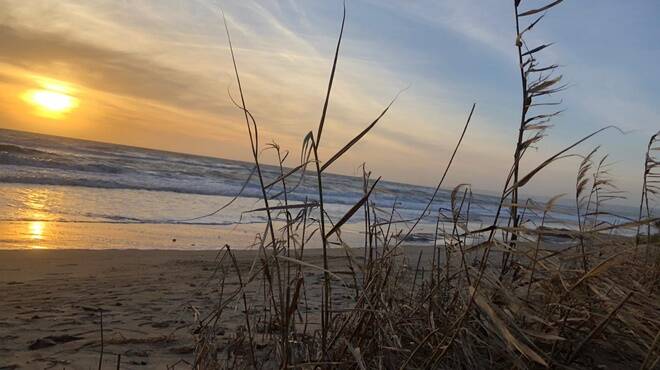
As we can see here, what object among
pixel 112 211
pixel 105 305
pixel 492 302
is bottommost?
pixel 112 211

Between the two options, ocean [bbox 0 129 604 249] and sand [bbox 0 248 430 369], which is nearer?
sand [bbox 0 248 430 369]

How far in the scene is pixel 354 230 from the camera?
13094 millimetres

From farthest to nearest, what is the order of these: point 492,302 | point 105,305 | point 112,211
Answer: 1. point 112,211
2. point 105,305
3. point 492,302

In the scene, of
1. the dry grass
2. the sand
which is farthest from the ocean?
the sand

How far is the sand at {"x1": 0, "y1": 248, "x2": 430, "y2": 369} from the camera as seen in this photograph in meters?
3.11

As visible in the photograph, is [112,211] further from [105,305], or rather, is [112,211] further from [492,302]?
[492,302]

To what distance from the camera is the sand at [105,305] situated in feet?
10.2

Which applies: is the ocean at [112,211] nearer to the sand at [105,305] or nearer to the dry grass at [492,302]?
the dry grass at [492,302]

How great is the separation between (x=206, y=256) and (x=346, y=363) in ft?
22.6

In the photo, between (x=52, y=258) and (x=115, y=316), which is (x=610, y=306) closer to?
(x=115, y=316)

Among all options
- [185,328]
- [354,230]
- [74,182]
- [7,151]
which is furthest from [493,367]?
[7,151]

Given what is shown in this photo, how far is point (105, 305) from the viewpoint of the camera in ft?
14.8

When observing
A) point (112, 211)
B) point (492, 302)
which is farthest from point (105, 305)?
point (112, 211)

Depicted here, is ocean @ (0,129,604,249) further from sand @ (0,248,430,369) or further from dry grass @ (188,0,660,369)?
sand @ (0,248,430,369)
